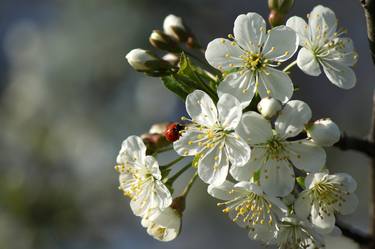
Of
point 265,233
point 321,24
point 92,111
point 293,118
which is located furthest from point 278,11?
point 92,111

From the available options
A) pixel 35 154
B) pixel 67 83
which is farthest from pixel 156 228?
pixel 67 83

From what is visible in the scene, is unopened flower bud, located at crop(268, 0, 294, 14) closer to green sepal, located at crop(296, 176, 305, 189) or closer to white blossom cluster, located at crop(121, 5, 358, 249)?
white blossom cluster, located at crop(121, 5, 358, 249)

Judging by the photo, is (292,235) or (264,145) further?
(292,235)

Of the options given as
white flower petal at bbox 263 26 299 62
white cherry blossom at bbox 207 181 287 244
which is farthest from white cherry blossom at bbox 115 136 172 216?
white flower petal at bbox 263 26 299 62

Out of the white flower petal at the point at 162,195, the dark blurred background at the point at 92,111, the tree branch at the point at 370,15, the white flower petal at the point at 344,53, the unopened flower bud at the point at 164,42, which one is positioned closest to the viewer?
the tree branch at the point at 370,15

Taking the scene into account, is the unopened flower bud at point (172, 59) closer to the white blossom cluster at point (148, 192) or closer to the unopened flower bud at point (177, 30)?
the unopened flower bud at point (177, 30)

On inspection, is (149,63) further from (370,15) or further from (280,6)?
(370,15)

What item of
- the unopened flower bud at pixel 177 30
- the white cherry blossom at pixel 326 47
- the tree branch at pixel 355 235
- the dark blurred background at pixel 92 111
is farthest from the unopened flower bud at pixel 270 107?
the dark blurred background at pixel 92 111
